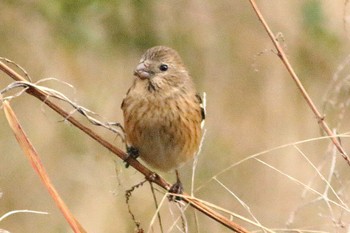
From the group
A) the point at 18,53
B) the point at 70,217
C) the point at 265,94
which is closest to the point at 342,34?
the point at 265,94

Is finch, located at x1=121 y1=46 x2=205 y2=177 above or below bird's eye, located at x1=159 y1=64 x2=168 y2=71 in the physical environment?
below

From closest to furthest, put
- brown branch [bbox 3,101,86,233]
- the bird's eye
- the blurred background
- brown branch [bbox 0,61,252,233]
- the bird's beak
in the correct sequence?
brown branch [bbox 3,101,86,233]
brown branch [bbox 0,61,252,233]
the bird's beak
the bird's eye
the blurred background

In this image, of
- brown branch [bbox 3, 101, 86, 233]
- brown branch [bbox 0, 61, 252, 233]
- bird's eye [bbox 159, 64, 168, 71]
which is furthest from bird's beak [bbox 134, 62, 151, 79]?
brown branch [bbox 3, 101, 86, 233]

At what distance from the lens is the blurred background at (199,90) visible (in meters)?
5.33

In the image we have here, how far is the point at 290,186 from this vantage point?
5992 mm

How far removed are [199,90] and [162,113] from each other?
1.54m

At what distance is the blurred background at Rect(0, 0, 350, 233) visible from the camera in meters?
5.33

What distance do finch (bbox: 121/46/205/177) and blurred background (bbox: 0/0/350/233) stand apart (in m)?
0.88

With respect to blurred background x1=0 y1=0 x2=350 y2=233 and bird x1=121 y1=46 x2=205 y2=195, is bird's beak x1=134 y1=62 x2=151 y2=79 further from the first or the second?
blurred background x1=0 y1=0 x2=350 y2=233

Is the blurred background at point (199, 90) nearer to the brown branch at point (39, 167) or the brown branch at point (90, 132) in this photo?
the brown branch at point (90, 132)

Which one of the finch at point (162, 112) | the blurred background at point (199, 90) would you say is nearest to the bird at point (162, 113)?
the finch at point (162, 112)

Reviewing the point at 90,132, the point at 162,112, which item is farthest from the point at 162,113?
the point at 90,132

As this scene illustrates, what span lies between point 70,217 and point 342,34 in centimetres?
310

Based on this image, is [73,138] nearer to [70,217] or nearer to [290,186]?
[290,186]
